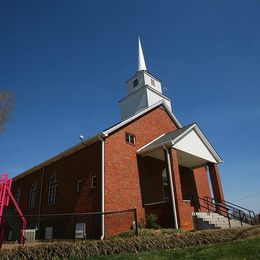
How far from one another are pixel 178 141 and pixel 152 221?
17.2ft

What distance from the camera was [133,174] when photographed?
17.0 m

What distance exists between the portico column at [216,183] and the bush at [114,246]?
9515mm

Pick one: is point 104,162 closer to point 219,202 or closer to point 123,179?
point 123,179

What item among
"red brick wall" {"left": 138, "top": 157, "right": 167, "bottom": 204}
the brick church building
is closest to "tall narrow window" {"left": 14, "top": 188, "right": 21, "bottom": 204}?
the brick church building

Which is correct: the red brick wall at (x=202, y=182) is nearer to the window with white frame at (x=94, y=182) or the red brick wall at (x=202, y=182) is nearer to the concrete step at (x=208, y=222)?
the concrete step at (x=208, y=222)

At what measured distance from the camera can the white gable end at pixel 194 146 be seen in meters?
17.6

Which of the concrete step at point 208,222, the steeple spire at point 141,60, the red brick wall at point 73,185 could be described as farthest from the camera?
the steeple spire at point 141,60

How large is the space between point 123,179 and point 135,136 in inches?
140

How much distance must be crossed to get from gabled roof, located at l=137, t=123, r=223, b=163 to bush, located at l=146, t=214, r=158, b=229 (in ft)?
14.0

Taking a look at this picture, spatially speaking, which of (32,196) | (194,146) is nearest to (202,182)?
(194,146)

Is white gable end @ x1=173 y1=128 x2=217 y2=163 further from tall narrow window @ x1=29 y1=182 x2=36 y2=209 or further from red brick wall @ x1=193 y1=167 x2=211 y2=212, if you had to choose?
tall narrow window @ x1=29 y1=182 x2=36 y2=209

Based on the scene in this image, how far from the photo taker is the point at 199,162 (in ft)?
68.2

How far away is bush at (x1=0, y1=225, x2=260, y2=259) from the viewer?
811cm

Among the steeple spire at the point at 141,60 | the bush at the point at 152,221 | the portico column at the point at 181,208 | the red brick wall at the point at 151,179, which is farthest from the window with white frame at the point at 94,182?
the steeple spire at the point at 141,60
